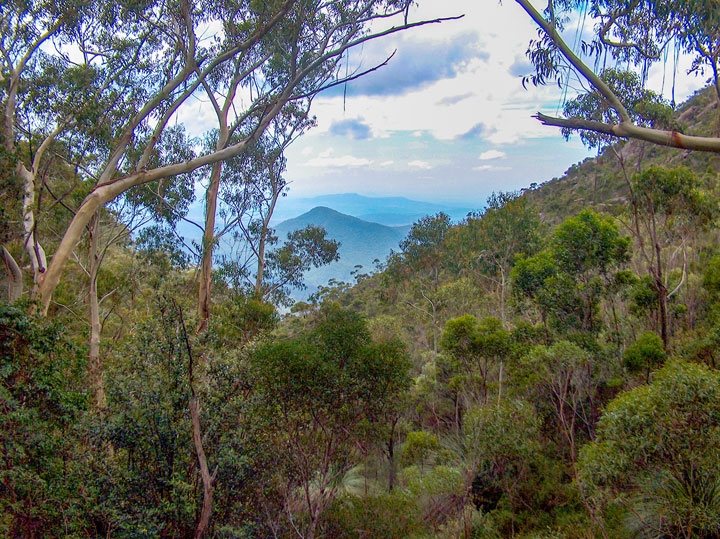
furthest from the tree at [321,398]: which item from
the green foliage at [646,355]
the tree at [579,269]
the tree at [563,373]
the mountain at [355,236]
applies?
the mountain at [355,236]

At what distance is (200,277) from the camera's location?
34.0 ft

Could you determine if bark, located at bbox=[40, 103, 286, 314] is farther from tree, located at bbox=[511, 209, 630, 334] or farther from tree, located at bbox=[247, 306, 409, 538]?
tree, located at bbox=[511, 209, 630, 334]

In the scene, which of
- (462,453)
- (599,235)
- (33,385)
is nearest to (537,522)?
(462,453)

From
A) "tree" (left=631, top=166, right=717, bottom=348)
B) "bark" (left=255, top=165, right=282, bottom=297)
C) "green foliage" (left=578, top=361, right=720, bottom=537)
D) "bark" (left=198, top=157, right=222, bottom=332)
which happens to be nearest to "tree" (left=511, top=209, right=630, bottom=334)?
"tree" (left=631, top=166, right=717, bottom=348)

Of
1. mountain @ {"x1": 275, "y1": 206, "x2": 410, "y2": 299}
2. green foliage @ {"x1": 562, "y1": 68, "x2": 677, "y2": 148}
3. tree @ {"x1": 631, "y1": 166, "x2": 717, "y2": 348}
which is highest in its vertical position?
mountain @ {"x1": 275, "y1": 206, "x2": 410, "y2": 299}

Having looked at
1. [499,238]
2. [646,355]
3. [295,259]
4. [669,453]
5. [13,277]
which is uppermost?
[499,238]

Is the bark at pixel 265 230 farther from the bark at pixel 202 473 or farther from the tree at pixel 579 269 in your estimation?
the bark at pixel 202 473

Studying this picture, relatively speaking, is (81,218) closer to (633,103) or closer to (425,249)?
(633,103)

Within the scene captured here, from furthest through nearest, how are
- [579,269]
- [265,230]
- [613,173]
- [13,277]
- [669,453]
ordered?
[613,173], [265,230], [579,269], [13,277], [669,453]

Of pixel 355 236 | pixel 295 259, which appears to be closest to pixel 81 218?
pixel 295 259

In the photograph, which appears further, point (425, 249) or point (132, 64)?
point (425, 249)

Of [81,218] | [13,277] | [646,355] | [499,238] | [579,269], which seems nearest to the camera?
[81,218]

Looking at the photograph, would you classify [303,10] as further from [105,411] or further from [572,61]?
[105,411]

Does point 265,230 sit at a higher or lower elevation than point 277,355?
higher
